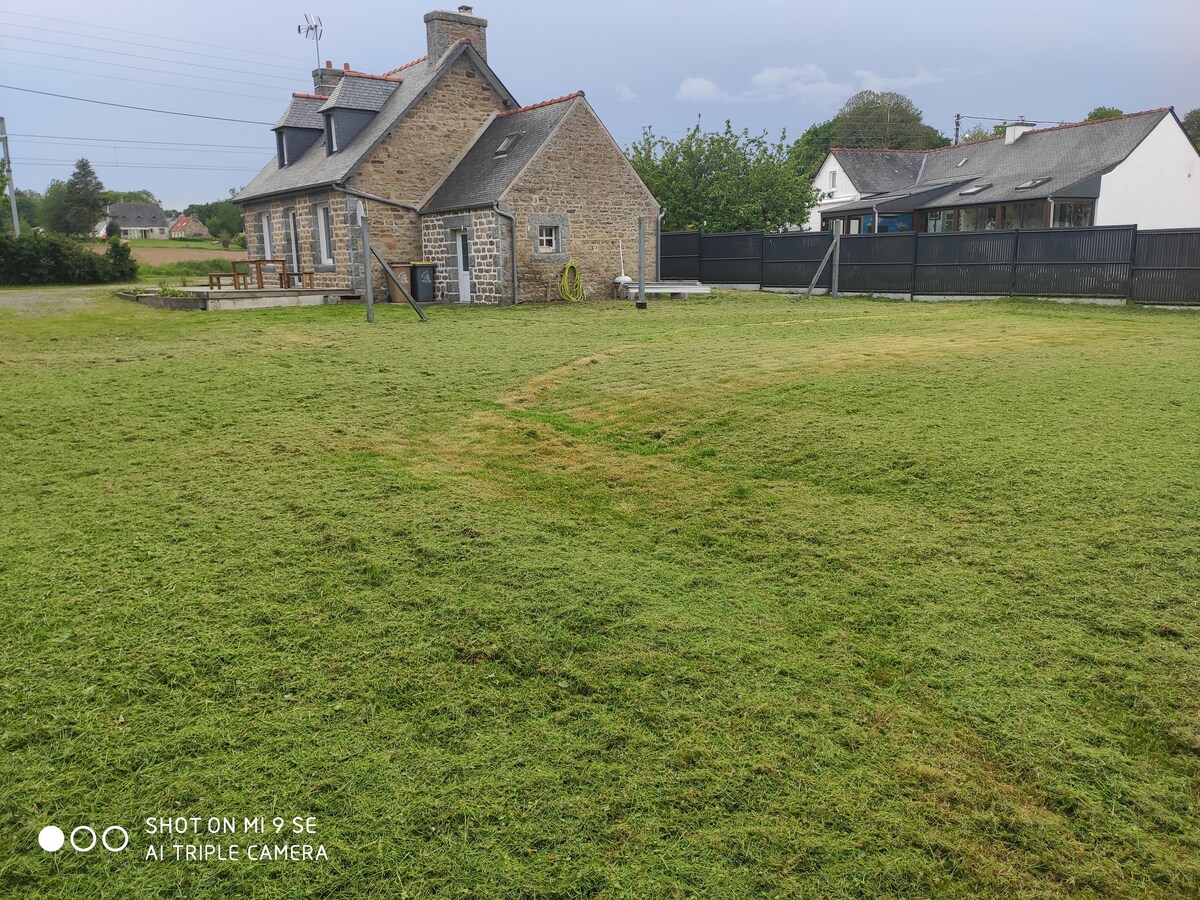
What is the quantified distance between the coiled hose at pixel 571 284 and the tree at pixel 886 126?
196 feet

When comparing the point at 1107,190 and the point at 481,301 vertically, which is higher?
the point at 1107,190

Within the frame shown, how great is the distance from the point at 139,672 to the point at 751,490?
354 centimetres

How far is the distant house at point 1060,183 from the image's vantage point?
30.8 metres

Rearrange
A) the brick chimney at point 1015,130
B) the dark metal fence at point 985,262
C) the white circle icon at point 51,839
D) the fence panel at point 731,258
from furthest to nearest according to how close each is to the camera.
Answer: the brick chimney at point 1015,130, the fence panel at point 731,258, the dark metal fence at point 985,262, the white circle icon at point 51,839

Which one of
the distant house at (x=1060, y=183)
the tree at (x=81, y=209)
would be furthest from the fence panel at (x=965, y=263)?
the tree at (x=81, y=209)

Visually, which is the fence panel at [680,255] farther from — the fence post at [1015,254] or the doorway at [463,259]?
the fence post at [1015,254]

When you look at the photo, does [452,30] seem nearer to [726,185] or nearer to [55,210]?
[726,185]

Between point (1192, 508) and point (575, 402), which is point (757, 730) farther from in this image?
point (575, 402)

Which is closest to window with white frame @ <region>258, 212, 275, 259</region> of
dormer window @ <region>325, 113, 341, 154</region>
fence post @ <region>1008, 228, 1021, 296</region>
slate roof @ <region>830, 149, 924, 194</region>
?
dormer window @ <region>325, 113, 341, 154</region>

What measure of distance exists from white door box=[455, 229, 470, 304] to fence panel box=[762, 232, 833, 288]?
27.4ft

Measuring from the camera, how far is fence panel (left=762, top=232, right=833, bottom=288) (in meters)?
22.1

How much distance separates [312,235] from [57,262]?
10.4 m

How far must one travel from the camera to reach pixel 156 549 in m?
4.27

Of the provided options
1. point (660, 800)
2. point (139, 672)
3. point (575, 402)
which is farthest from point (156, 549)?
point (575, 402)
